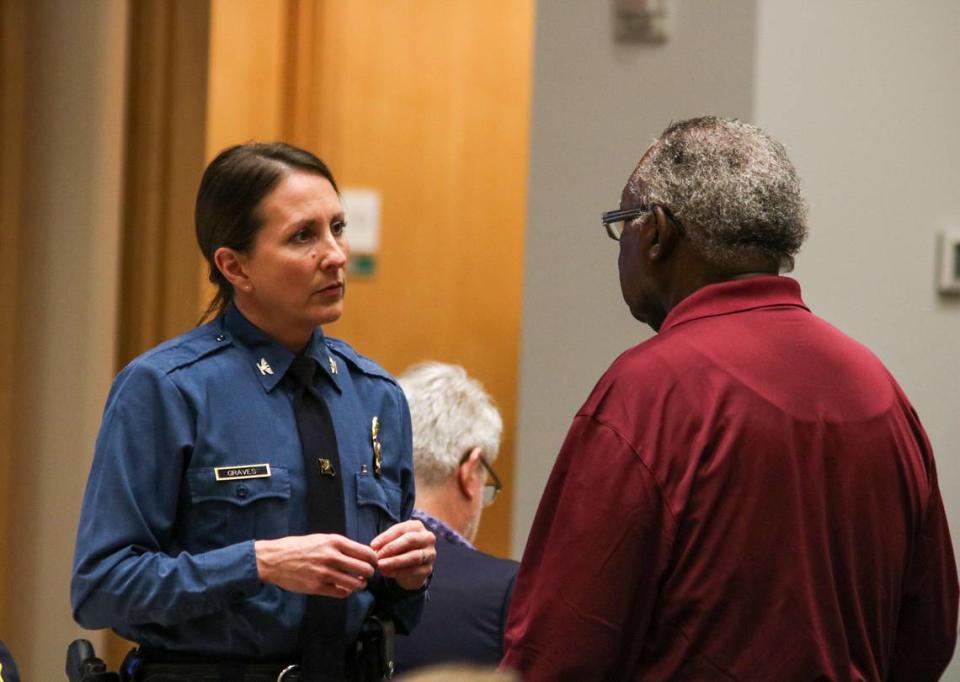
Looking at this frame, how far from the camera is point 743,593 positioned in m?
1.65

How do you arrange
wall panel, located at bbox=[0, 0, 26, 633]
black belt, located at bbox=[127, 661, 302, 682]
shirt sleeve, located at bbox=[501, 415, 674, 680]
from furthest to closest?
wall panel, located at bbox=[0, 0, 26, 633] → black belt, located at bbox=[127, 661, 302, 682] → shirt sleeve, located at bbox=[501, 415, 674, 680]

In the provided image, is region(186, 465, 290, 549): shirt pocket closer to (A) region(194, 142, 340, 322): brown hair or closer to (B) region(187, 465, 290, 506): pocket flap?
(B) region(187, 465, 290, 506): pocket flap

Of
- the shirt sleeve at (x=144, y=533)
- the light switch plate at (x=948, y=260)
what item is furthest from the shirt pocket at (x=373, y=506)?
the light switch plate at (x=948, y=260)

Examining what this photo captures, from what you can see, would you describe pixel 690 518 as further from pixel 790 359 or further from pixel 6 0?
pixel 6 0

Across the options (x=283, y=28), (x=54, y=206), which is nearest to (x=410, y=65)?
(x=283, y=28)

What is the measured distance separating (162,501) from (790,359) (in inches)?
32.1

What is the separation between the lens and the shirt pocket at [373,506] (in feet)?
6.61

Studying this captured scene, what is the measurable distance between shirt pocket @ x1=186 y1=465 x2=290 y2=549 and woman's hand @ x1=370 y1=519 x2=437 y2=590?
0.46 feet

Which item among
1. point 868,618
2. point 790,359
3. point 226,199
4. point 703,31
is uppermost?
point 703,31

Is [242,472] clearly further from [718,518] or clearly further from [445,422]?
[445,422]

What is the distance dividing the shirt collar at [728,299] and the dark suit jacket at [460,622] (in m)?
0.75

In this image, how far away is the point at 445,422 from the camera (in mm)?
2598

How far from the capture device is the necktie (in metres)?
1.92

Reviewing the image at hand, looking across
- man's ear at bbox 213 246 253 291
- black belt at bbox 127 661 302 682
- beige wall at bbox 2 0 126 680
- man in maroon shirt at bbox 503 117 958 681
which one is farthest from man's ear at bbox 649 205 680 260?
beige wall at bbox 2 0 126 680
